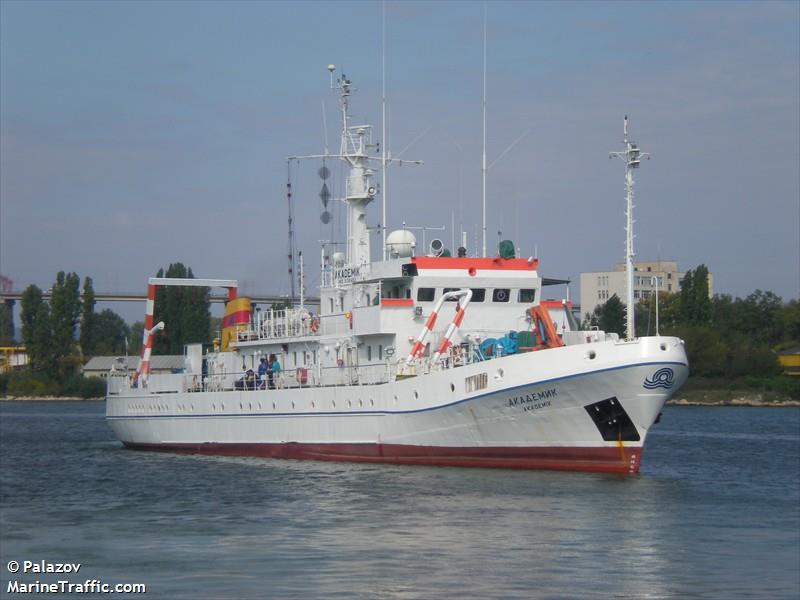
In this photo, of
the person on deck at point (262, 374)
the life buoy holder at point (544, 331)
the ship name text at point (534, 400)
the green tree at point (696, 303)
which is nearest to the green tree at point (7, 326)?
the green tree at point (696, 303)

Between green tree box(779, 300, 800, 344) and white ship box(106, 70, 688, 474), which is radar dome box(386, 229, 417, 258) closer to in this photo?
white ship box(106, 70, 688, 474)

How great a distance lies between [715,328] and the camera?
10069cm

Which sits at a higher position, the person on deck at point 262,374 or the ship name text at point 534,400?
the person on deck at point 262,374

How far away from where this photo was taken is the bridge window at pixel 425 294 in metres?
39.6

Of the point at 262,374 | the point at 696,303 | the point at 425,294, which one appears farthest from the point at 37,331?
the point at 425,294

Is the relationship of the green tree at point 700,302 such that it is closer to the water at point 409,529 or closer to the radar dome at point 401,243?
the water at point 409,529

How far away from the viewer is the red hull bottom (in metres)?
33.7

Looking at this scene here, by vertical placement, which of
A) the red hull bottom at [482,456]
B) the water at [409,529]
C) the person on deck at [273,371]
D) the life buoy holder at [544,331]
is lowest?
the water at [409,529]

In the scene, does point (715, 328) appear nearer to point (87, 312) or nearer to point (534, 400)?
point (87, 312)

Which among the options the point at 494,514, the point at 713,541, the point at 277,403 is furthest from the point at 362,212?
the point at 713,541

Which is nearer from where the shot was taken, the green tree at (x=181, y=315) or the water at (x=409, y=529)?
the water at (x=409, y=529)

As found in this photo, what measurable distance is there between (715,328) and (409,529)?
262 ft

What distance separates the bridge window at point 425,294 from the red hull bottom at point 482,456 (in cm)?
517

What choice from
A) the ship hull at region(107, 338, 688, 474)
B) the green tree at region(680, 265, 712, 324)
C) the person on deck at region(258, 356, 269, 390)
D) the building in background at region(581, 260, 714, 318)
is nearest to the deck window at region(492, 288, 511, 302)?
the ship hull at region(107, 338, 688, 474)
